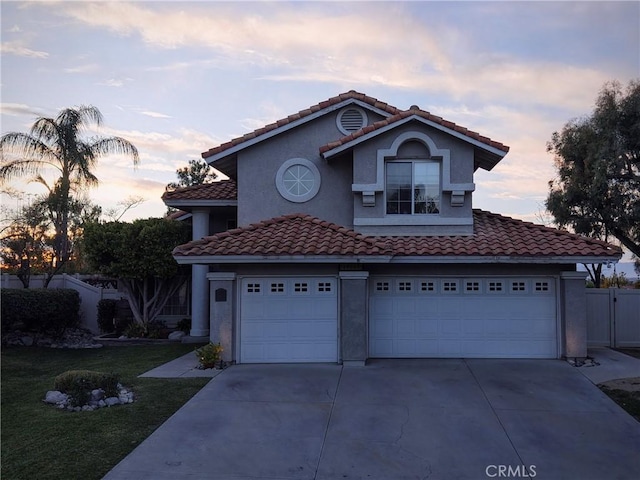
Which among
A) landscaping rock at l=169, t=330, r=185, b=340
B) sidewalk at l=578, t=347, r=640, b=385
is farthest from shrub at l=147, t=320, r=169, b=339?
sidewalk at l=578, t=347, r=640, b=385

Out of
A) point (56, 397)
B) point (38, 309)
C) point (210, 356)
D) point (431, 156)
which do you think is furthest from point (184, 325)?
point (431, 156)

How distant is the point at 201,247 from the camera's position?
40.3ft

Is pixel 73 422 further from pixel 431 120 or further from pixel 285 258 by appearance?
pixel 431 120

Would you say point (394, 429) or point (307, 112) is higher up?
point (307, 112)

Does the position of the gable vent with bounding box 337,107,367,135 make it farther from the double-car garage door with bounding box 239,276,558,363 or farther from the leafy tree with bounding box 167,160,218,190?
the leafy tree with bounding box 167,160,218,190

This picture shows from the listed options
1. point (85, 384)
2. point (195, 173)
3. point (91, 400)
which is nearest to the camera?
point (91, 400)

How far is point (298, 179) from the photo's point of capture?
1491cm

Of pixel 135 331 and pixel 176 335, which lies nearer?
pixel 176 335

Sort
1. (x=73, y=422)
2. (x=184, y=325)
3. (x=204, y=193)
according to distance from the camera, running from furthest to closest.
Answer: (x=184, y=325)
(x=204, y=193)
(x=73, y=422)

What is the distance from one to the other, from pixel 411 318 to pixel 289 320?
10.2ft

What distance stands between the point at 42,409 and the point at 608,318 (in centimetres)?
1487

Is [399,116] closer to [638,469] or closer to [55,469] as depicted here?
[638,469]

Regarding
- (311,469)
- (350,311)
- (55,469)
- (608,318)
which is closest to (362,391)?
(350,311)

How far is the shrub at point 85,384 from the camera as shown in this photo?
935cm
